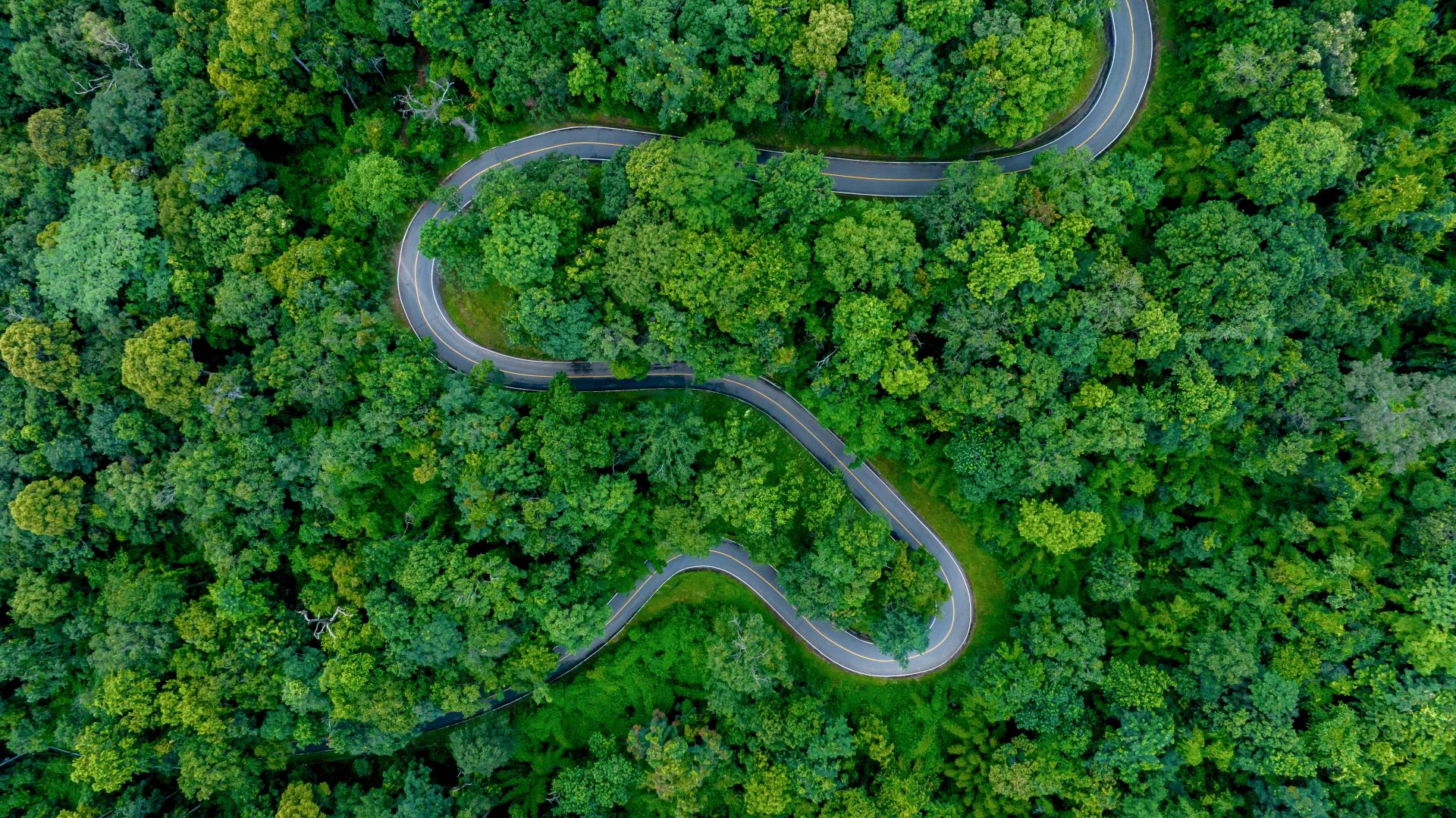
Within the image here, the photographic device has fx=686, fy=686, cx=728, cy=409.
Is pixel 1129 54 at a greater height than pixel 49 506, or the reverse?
pixel 1129 54

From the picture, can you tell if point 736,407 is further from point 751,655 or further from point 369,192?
point 369,192

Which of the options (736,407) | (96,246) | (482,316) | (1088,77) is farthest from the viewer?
(736,407)

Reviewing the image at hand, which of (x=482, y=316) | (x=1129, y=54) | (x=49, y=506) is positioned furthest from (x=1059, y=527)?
(x=49, y=506)

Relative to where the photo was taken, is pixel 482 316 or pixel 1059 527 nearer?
pixel 1059 527

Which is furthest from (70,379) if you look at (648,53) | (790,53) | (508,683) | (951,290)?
(951,290)

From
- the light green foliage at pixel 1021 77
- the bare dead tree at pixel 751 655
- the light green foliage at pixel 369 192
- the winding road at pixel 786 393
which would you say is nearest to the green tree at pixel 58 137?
the light green foliage at pixel 369 192

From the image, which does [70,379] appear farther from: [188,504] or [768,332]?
[768,332]

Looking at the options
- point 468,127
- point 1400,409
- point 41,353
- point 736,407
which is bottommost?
point 41,353
